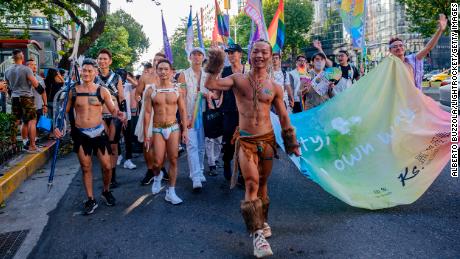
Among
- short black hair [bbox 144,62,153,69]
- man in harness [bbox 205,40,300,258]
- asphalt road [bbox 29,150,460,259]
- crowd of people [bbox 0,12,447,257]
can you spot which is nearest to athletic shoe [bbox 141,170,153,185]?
crowd of people [bbox 0,12,447,257]

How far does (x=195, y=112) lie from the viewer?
6.37m

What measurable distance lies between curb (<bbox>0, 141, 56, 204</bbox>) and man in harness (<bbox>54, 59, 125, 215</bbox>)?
57.5 inches

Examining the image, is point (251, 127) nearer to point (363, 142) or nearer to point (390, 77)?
point (363, 142)

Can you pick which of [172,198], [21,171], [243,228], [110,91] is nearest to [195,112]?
[110,91]

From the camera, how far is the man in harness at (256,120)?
153 inches

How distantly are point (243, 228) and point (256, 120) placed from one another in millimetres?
1240

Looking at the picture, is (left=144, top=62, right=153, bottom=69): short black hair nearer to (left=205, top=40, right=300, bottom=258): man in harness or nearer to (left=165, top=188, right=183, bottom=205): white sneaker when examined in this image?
(left=165, top=188, right=183, bottom=205): white sneaker

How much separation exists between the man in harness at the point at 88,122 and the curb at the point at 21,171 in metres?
1.46

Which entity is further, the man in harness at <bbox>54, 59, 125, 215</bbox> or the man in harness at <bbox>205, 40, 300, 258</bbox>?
the man in harness at <bbox>54, 59, 125, 215</bbox>

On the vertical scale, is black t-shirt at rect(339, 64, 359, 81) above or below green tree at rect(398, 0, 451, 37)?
below

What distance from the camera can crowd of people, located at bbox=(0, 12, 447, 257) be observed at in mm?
3988

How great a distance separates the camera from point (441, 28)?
5.69 meters

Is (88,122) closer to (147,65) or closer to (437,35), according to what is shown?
(147,65)

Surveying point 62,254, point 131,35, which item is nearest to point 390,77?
point 62,254
